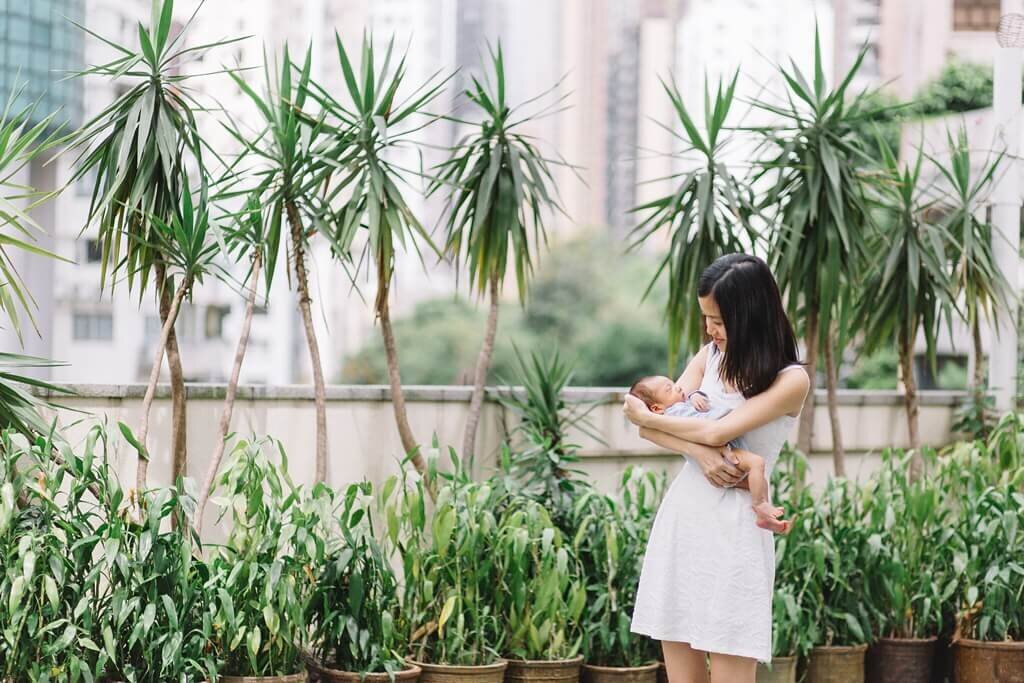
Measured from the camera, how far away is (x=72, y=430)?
4.35 meters

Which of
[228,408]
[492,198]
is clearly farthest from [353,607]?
[492,198]

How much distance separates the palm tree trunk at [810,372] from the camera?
532cm

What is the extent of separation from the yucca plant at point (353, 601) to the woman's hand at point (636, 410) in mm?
1065

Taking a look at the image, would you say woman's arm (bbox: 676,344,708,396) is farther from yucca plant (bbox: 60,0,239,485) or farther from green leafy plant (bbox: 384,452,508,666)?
yucca plant (bbox: 60,0,239,485)

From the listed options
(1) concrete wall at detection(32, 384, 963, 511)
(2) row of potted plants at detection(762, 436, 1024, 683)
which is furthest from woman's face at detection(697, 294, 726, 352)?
(1) concrete wall at detection(32, 384, 963, 511)

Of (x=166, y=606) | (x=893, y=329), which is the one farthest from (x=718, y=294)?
(x=893, y=329)

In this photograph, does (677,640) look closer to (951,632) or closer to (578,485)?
(578,485)

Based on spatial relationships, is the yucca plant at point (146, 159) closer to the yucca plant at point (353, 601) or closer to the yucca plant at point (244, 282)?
the yucca plant at point (244, 282)

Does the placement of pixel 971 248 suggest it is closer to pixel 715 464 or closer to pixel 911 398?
pixel 911 398

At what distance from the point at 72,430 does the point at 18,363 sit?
347mm

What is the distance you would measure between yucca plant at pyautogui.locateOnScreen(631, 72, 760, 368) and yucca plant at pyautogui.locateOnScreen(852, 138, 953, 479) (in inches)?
23.8

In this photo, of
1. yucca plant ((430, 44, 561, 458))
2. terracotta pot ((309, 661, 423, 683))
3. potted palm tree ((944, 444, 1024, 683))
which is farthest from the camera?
yucca plant ((430, 44, 561, 458))

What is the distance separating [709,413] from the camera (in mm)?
3062

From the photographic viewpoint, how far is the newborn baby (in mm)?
2945
